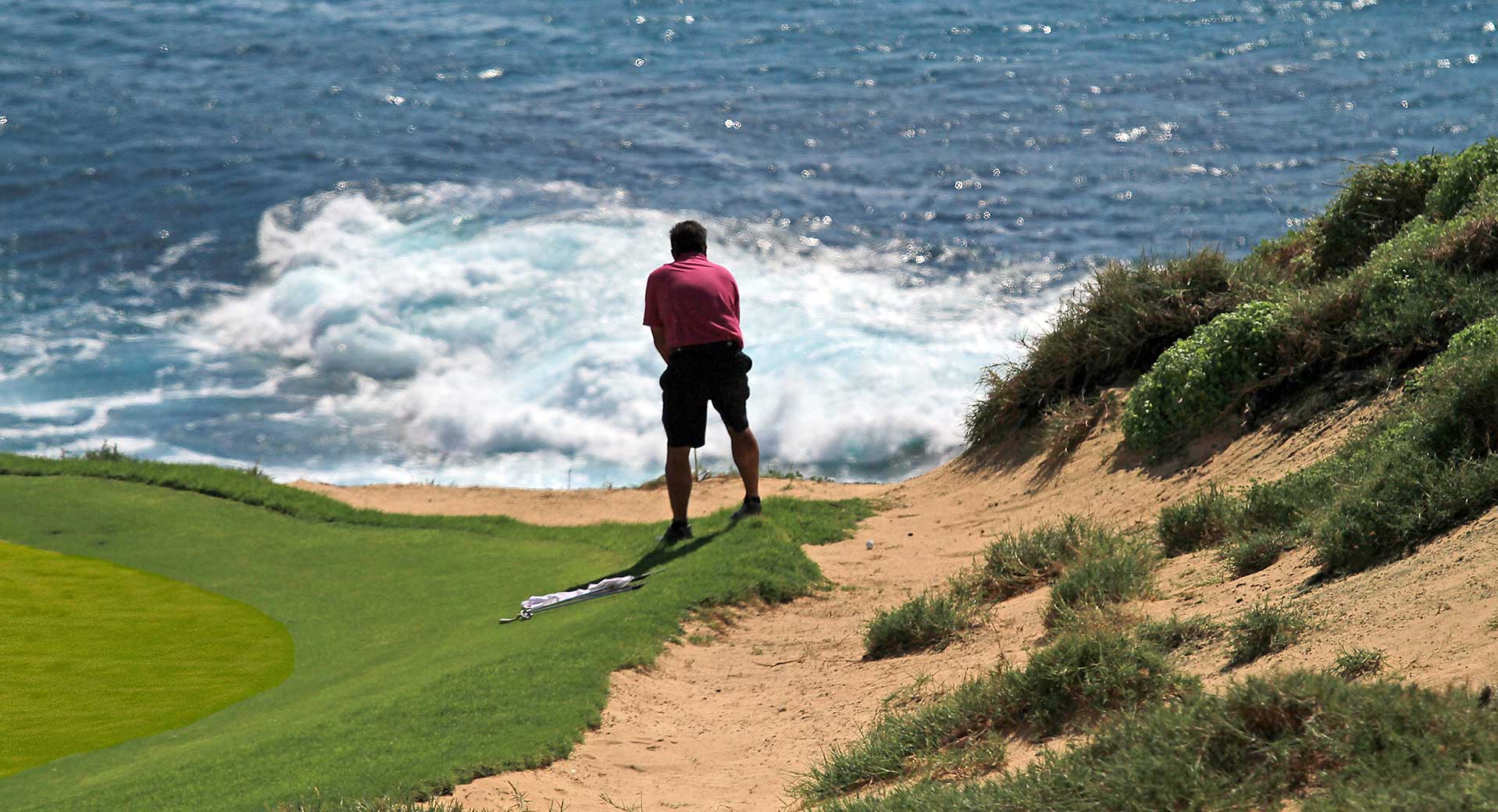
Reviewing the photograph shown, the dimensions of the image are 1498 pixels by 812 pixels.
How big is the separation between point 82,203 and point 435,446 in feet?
39.3

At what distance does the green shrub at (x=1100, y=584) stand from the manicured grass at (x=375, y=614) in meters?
2.32

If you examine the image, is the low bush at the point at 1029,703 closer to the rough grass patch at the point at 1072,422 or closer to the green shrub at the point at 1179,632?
A: the green shrub at the point at 1179,632

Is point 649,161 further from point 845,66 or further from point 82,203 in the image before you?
point 82,203

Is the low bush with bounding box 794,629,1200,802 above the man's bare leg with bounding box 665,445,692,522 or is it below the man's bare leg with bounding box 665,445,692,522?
below

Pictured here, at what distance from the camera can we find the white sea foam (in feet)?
58.6

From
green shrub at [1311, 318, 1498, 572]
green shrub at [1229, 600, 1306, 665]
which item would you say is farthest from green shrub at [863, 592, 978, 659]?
green shrub at [1229, 600, 1306, 665]

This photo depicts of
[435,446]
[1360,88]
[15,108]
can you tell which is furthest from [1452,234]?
[15,108]

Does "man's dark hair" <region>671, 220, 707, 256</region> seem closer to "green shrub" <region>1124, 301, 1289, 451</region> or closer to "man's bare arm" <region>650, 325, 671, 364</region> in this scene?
"man's bare arm" <region>650, 325, 671, 364</region>

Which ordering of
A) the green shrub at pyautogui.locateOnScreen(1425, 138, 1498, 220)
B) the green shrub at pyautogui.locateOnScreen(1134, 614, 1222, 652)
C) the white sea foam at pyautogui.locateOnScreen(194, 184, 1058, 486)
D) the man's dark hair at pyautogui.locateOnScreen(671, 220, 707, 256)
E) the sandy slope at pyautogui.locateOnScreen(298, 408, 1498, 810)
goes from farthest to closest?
the white sea foam at pyautogui.locateOnScreen(194, 184, 1058, 486)
the green shrub at pyautogui.locateOnScreen(1425, 138, 1498, 220)
the man's dark hair at pyautogui.locateOnScreen(671, 220, 707, 256)
the green shrub at pyautogui.locateOnScreen(1134, 614, 1222, 652)
the sandy slope at pyautogui.locateOnScreen(298, 408, 1498, 810)

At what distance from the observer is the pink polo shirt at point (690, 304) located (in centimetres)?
925

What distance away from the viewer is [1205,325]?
994cm

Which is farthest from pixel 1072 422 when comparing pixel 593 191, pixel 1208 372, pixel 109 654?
pixel 593 191

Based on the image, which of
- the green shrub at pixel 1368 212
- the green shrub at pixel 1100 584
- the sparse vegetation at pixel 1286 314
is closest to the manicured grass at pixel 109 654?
the green shrub at pixel 1100 584

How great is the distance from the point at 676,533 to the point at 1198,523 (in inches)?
150
